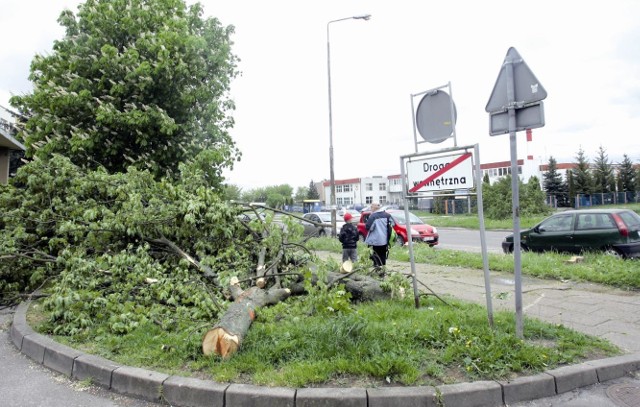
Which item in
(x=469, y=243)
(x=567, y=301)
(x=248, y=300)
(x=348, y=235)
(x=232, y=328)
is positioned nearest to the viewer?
(x=232, y=328)

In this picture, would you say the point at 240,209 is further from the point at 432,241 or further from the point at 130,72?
the point at 432,241

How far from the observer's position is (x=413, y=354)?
365 cm

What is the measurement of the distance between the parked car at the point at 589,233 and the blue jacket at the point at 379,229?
5002mm

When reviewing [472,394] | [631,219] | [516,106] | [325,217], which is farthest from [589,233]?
[325,217]

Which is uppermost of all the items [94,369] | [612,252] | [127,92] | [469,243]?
[127,92]

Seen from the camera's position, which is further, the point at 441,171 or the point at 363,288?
the point at 363,288

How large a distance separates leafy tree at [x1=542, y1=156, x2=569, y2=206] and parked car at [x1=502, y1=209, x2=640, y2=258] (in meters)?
42.4

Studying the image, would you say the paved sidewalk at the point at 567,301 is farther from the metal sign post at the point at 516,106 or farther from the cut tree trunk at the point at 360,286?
the cut tree trunk at the point at 360,286

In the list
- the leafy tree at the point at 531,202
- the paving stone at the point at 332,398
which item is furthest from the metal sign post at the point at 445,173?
the leafy tree at the point at 531,202

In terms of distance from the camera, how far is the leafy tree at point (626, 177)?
49031mm

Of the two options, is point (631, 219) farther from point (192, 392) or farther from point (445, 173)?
point (192, 392)

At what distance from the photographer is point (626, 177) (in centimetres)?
4953

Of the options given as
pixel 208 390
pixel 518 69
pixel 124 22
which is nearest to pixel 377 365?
pixel 208 390

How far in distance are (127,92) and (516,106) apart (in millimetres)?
9162
